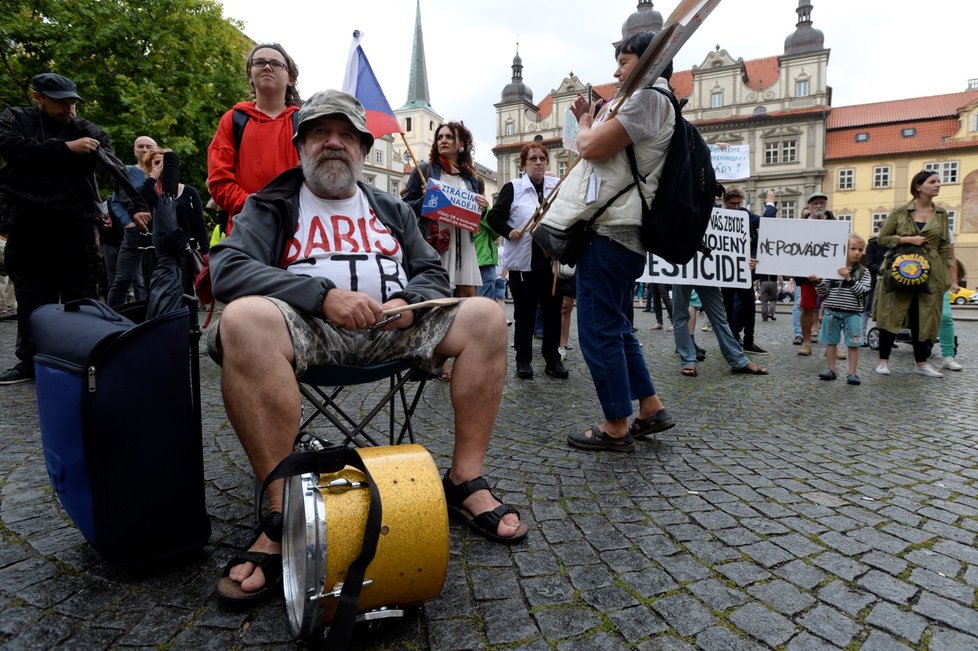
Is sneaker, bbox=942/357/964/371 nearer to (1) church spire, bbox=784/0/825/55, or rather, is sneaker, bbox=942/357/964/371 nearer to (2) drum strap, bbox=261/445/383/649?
(2) drum strap, bbox=261/445/383/649

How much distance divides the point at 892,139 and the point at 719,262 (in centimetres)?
5101

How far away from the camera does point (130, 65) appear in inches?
695

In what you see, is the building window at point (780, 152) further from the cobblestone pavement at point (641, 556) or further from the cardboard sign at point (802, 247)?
the cobblestone pavement at point (641, 556)

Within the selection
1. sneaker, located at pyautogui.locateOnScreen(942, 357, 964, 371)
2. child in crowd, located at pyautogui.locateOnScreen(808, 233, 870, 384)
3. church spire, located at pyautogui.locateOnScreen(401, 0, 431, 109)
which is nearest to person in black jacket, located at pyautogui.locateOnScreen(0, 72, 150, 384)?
child in crowd, located at pyautogui.locateOnScreen(808, 233, 870, 384)

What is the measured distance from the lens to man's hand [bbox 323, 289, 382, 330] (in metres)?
1.94

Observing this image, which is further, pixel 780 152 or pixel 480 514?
pixel 780 152

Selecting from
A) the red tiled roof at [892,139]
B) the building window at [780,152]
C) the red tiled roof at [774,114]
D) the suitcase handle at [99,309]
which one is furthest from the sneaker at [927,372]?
the red tiled roof at [892,139]

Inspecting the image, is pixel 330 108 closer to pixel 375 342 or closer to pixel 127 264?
pixel 375 342

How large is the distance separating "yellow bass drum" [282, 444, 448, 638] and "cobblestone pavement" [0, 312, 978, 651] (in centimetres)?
17

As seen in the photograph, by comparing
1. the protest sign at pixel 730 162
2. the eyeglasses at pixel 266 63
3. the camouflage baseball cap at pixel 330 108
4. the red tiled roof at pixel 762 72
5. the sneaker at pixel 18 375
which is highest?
the red tiled roof at pixel 762 72

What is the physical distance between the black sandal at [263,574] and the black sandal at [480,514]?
0.55 metres

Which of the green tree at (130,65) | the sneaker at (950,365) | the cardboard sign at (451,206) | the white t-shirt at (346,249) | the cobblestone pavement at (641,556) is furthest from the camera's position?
the green tree at (130,65)

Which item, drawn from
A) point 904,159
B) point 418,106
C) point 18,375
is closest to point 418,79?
point 418,106

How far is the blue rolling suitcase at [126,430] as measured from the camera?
1599 millimetres
